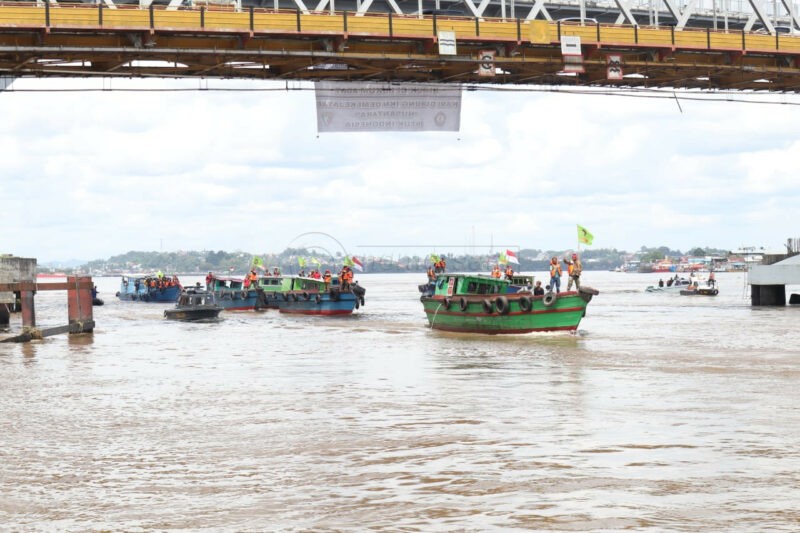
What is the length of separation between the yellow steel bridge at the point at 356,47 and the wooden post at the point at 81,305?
805cm

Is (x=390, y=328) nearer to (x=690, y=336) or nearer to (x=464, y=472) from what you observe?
(x=690, y=336)

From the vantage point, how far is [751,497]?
40.2ft

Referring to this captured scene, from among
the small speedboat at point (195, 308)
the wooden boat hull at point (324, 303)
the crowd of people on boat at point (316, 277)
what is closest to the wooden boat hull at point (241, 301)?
the crowd of people on boat at point (316, 277)

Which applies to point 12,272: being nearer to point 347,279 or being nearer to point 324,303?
point 324,303

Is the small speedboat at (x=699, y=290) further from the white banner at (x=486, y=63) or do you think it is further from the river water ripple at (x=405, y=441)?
the river water ripple at (x=405, y=441)

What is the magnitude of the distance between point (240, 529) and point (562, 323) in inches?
1099

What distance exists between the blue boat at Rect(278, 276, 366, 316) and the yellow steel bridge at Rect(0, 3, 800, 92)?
54.6ft

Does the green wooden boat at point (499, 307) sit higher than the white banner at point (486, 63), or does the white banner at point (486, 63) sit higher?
the white banner at point (486, 63)

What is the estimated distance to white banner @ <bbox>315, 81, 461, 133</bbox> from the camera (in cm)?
4841

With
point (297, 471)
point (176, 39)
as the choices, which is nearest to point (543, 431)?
point (297, 471)

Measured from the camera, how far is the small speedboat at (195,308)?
5556 cm

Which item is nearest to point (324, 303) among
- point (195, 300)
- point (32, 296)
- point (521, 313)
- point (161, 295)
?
point (195, 300)

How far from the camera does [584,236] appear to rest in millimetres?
45188

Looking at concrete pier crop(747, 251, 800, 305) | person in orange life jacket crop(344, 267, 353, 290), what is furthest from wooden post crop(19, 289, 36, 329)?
concrete pier crop(747, 251, 800, 305)
